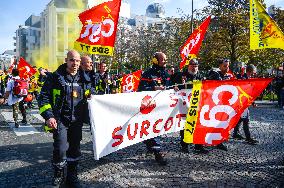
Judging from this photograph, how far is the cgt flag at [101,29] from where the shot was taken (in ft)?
26.5

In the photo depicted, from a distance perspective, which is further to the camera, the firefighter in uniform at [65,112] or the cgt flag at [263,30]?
the cgt flag at [263,30]

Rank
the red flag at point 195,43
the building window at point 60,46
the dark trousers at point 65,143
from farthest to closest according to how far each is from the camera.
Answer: the building window at point 60,46
the red flag at point 195,43
the dark trousers at point 65,143

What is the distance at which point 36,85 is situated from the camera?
18.7 meters

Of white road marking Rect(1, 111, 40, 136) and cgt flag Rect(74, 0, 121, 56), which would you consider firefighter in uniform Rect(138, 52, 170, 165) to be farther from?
white road marking Rect(1, 111, 40, 136)

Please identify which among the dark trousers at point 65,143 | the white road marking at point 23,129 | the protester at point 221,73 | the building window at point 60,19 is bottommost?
the white road marking at point 23,129

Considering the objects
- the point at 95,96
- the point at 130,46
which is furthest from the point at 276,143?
the point at 130,46

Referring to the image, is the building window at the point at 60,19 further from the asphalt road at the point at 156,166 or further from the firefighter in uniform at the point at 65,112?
the firefighter in uniform at the point at 65,112

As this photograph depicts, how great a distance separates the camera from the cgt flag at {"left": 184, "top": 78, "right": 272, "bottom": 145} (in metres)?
4.77

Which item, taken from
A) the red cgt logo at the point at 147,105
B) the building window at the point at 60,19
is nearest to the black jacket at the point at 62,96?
the red cgt logo at the point at 147,105

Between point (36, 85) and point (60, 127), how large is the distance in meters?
14.6

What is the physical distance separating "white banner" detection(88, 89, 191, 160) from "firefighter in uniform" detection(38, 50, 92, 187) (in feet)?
0.90

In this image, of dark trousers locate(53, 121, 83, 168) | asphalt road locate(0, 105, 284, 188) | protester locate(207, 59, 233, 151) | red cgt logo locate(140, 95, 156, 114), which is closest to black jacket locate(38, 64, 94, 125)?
dark trousers locate(53, 121, 83, 168)

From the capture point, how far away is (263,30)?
672cm

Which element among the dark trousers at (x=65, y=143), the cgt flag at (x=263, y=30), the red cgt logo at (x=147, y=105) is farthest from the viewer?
the cgt flag at (x=263, y=30)
